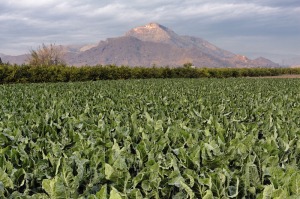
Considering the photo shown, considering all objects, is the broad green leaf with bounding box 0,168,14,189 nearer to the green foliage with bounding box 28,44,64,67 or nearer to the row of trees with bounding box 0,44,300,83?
the row of trees with bounding box 0,44,300,83

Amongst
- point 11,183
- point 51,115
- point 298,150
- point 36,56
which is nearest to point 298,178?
point 298,150

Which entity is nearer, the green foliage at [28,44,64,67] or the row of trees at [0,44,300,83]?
the row of trees at [0,44,300,83]

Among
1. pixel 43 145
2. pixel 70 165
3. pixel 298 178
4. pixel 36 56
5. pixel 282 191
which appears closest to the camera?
pixel 282 191

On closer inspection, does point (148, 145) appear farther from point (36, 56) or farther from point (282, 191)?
point (36, 56)

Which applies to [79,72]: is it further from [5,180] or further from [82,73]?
[5,180]

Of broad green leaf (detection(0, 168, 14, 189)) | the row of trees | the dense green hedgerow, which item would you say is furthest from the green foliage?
broad green leaf (detection(0, 168, 14, 189))

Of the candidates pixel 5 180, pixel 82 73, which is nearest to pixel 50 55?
pixel 82 73

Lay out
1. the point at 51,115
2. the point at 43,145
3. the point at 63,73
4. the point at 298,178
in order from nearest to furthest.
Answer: the point at 298,178 → the point at 43,145 → the point at 51,115 → the point at 63,73

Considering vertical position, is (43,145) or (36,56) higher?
(36,56)

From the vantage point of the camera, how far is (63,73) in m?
39.2

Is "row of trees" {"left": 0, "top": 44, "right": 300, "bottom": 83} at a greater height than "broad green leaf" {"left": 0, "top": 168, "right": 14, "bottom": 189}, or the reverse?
"row of trees" {"left": 0, "top": 44, "right": 300, "bottom": 83}

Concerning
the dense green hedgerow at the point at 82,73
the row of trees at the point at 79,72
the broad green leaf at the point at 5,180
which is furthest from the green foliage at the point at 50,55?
the broad green leaf at the point at 5,180

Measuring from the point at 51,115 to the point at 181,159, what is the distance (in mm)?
3742

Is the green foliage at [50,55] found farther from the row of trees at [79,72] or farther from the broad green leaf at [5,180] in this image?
the broad green leaf at [5,180]
